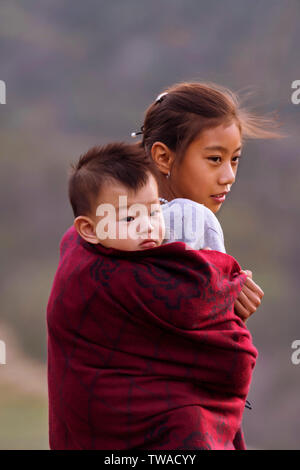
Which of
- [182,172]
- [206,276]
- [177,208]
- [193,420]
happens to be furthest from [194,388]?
[182,172]

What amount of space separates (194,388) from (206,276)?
0.24 meters

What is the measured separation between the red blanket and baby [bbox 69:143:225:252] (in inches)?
1.5

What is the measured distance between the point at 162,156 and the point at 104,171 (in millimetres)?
311

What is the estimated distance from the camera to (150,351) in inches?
54.4

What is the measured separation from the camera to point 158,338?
1.38 meters

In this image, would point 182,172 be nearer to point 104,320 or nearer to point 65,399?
point 104,320

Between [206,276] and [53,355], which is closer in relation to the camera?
[206,276]

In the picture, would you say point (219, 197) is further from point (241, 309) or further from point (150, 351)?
point (150, 351)

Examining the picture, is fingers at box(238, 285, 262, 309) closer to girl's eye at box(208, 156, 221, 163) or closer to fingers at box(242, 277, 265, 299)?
fingers at box(242, 277, 265, 299)

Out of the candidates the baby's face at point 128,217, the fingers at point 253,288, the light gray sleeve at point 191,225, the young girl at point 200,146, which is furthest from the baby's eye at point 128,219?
the fingers at point 253,288

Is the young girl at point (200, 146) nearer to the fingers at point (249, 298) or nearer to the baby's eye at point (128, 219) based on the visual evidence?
the fingers at point (249, 298)

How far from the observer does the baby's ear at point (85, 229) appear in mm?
1420

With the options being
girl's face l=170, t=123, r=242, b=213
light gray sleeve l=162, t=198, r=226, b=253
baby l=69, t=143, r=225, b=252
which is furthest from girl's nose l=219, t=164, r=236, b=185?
baby l=69, t=143, r=225, b=252
